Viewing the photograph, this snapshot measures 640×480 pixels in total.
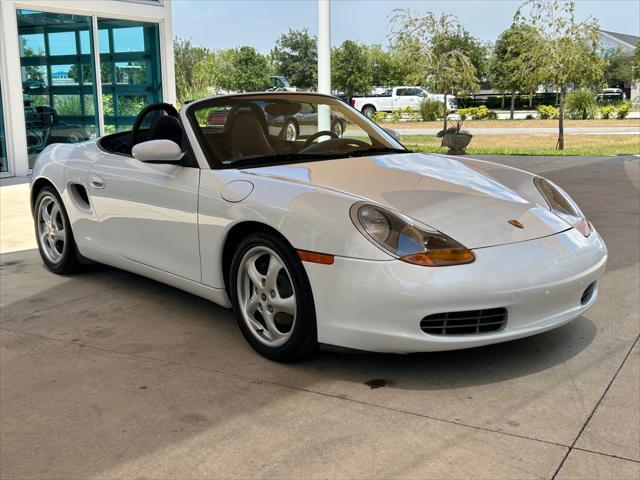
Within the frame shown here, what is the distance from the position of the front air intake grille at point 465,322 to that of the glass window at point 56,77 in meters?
10.4

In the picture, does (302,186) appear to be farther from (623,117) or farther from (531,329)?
(623,117)

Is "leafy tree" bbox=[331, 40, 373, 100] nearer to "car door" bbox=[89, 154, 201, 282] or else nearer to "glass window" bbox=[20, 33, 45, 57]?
"glass window" bbox=[20, 33, 45, 57]

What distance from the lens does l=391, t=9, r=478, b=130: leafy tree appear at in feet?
74.4

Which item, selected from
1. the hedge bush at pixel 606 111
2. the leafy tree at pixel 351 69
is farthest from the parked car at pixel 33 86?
the leafy tree at pixel 351 69

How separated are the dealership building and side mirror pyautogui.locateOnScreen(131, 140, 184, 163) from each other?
8.57m

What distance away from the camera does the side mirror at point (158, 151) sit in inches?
156

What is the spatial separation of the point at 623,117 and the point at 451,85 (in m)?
15.6

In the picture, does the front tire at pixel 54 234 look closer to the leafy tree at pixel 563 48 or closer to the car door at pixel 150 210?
the car door at pixel 150 210

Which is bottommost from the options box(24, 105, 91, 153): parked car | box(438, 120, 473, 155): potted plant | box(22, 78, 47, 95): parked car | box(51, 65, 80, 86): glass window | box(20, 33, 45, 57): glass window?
box(438, 120, 473, 155): potted plant

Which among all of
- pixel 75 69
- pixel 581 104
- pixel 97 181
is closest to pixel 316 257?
pixel 97 181

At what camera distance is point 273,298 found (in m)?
3.48

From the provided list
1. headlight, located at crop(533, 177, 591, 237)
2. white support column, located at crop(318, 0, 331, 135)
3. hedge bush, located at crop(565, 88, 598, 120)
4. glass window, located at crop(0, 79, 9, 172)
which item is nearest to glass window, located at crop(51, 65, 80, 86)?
glass window, located at crop(0, 79, 9, 172)

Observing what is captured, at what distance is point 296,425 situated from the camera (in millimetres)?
2887

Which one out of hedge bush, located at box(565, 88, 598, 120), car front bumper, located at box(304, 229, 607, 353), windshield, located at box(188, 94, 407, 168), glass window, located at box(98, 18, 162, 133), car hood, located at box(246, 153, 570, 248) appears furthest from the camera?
hedge bush, located at box(565, 88, 598, 120)
